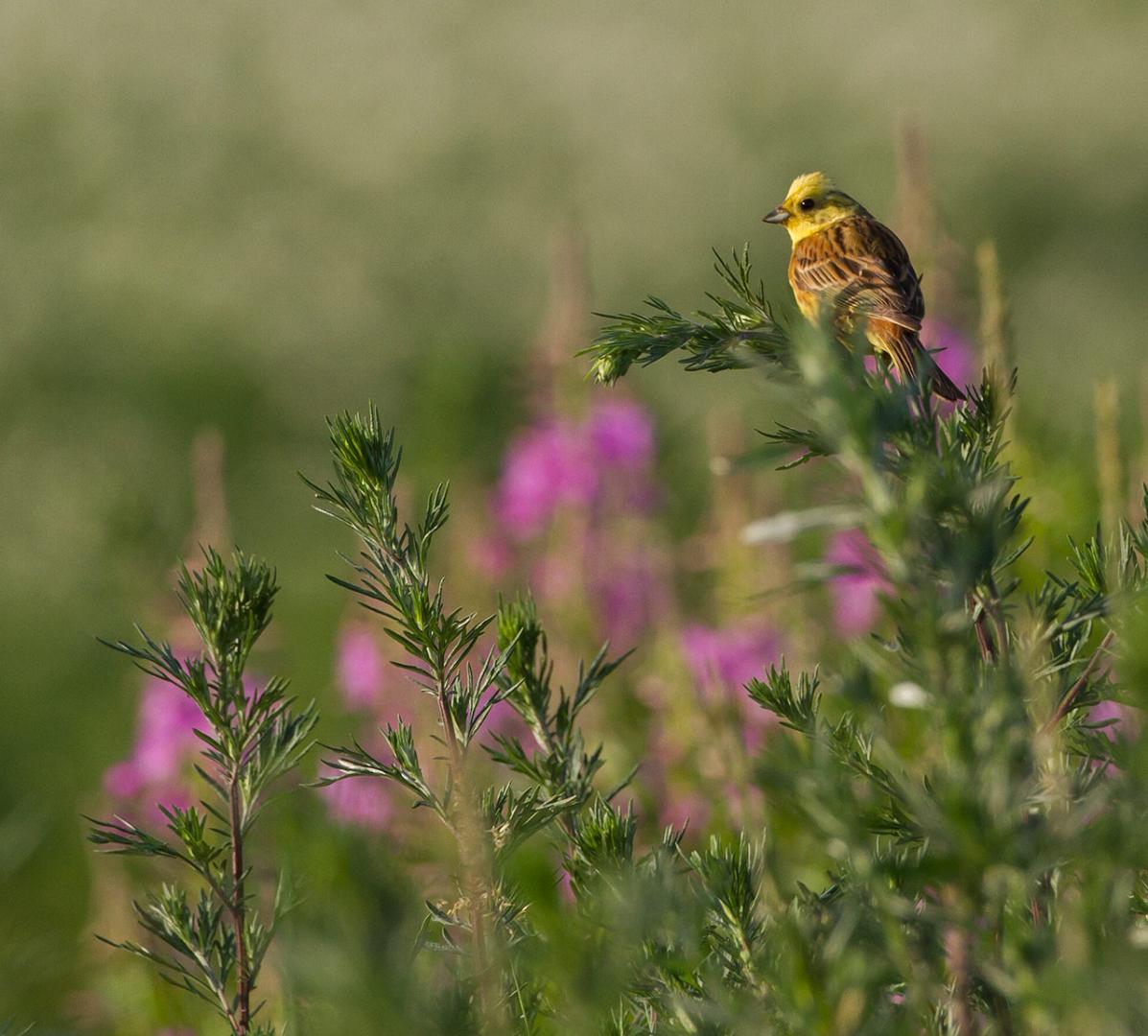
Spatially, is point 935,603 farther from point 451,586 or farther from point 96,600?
point 96,600

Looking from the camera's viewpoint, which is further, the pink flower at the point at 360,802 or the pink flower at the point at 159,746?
the pink flower at the point at 159,746

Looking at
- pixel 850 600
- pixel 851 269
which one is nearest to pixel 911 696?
pixel 851 269

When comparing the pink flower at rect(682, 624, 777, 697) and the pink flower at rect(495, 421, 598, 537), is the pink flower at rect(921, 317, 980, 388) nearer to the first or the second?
the pink flower at rect(682, 624, 777, 697)

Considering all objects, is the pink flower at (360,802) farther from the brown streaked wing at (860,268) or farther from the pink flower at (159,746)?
the brown streaked wing at (860,268)

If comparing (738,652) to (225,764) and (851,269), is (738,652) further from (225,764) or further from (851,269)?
(225,764)

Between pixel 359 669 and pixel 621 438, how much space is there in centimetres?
107

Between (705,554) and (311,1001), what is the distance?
335 cm

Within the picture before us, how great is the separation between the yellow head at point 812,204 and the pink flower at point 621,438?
39.9 inches

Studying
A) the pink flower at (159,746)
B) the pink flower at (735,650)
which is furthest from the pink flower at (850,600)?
the pink flower at (159,746)

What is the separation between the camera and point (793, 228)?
360 centimetres

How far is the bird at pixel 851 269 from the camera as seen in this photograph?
7.57 ft

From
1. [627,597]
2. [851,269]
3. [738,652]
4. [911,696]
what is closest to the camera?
[911,696]

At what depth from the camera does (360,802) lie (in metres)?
0.91

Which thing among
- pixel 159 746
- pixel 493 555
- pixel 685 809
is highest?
pixel 493 555
